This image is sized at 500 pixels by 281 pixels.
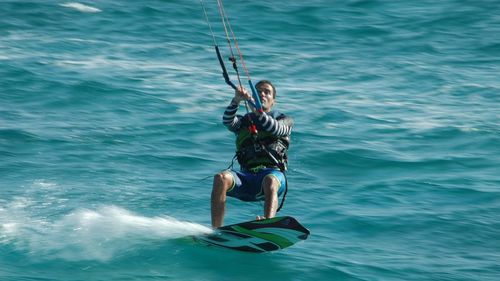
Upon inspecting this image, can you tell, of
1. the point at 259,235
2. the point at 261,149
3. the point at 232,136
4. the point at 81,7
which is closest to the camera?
the point at 259,235

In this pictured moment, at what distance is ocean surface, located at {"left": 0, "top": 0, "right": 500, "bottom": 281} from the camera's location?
10461 mm

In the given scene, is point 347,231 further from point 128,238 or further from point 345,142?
point 345,142

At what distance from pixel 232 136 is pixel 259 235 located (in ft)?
19.8

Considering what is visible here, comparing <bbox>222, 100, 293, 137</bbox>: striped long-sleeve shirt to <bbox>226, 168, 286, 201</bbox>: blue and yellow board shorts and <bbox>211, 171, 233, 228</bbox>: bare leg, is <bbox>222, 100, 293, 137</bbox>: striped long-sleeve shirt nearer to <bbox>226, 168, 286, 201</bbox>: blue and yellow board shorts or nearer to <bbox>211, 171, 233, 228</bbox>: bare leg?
<bbox>226, 168, 286, 201</bbox>: blue and yellow board shorts

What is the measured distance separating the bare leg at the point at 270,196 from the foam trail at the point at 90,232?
1.02 metres

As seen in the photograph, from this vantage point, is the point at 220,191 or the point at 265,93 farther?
the point at 265,93

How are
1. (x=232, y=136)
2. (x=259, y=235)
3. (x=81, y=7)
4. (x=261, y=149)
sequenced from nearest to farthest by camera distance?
(x=259, y=235) → (x=261, y=149) → (x=232, y=136) → (x=81, y=7)

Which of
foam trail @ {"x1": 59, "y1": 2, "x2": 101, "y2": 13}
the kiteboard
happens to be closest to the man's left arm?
the kiteboard

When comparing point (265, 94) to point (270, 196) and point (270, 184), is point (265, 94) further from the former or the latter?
point (270, 196)

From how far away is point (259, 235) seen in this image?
9.76 m

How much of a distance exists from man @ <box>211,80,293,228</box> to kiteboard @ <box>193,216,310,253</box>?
18 cm

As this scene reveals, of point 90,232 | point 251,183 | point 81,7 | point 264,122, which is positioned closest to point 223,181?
point 251,183

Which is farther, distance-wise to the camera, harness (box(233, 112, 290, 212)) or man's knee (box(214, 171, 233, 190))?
harness (box(233, 112, 290, 212))

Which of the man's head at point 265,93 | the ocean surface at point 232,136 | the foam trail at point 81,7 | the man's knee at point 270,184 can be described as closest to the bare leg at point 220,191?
the man's knee at point 270,184
